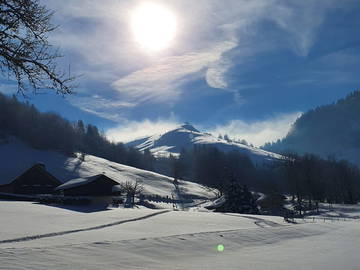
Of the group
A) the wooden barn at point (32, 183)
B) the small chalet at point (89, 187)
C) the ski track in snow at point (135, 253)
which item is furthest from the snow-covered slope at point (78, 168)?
the ski track in snow at point (135, 253)

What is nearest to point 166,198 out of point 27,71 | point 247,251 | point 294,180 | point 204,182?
point 294,180

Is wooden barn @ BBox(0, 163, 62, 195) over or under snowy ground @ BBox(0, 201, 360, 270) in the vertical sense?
over

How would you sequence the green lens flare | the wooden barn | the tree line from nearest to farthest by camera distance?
the green lens flare < the wooden barn < the tree line

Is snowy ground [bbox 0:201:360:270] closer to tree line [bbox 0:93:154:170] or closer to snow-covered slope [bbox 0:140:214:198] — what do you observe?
snow-covered slope [bbox 0:140:214:198]

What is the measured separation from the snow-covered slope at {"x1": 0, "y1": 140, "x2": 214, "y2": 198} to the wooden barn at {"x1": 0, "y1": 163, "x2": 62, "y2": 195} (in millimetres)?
34168

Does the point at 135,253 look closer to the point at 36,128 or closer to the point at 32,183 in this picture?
the point at 32,183

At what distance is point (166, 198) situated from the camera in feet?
316

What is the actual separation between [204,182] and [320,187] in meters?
52.0

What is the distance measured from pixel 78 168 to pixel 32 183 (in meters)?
48.0

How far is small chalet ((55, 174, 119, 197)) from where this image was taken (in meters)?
53.2

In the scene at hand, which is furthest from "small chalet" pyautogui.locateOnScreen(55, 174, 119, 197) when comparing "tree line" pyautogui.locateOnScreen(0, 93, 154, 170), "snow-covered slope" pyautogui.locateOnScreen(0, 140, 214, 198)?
"tree line" pyautogui.locateOnScreen(0, 93, 154, 170)

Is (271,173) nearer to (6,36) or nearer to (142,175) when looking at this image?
(142,175)

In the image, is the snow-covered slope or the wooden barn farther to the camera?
the snow-covered slope

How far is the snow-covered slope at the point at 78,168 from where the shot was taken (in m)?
105
